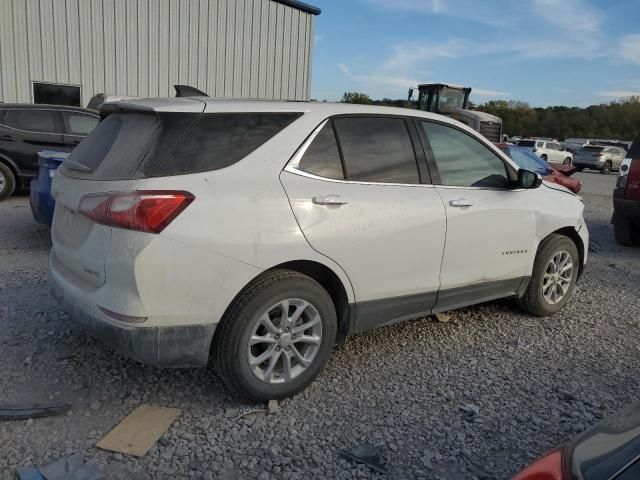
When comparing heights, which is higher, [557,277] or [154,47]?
[154,47]

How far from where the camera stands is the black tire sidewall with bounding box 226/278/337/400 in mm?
2930

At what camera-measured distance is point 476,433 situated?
9.76 ft

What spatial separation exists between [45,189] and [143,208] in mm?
3860

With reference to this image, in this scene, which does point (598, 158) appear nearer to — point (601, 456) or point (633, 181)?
point (633, 181)

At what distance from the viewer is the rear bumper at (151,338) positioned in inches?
108

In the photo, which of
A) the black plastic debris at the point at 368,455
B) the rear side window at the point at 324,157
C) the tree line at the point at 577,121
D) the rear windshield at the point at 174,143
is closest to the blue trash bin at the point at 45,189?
the rear windshield at the point at 174,143

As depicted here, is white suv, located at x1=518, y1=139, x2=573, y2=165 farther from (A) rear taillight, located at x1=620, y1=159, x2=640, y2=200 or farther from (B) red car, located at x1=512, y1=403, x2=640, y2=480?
(B) red car, located at x1=512, y1=403, x2=640, y2=480

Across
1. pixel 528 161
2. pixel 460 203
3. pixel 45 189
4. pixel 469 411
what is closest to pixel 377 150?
pixel 460 203

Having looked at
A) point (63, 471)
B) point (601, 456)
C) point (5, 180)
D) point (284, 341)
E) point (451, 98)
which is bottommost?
point (63, 471)

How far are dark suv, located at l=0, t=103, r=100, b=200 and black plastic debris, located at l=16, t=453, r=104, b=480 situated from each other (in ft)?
25.7

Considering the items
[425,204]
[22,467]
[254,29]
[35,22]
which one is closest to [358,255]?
[425,204]

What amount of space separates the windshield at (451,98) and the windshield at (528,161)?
976 cm

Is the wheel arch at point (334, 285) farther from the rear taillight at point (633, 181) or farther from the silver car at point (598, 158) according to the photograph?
the silver car at point (598, 158)

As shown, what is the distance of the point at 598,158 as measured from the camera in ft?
103
